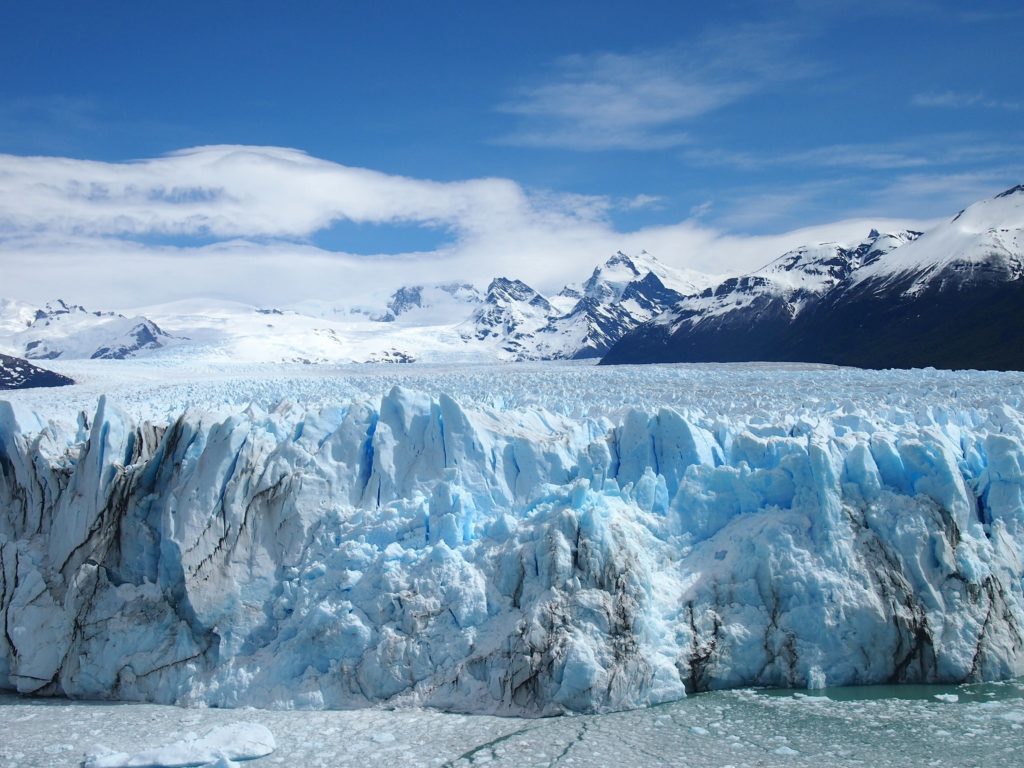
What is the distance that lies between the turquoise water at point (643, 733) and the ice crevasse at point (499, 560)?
0.40 m

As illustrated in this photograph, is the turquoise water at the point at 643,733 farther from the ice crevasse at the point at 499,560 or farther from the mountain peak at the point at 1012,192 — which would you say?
the mountain peak at the point at 1012,192

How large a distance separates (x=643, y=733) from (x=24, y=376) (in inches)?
1675

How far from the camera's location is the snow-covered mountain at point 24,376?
40.9m

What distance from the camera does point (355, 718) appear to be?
10.7 metres

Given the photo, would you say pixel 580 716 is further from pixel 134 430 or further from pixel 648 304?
pixel 648 304

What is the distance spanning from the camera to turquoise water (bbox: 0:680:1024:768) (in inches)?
367

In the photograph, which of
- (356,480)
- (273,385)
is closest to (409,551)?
(356,480)

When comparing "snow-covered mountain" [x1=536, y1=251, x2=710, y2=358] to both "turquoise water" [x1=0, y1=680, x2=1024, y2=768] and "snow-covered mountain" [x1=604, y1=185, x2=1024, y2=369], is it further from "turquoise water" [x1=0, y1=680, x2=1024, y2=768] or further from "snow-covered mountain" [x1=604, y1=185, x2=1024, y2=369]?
"turquoise water" [x1=0, y1=680, x2=1024, y2=768]

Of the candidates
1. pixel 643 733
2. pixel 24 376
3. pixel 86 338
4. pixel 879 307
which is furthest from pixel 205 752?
pixel 86 338

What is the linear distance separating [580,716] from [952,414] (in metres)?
8.74

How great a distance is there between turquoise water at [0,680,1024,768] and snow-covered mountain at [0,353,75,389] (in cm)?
3299

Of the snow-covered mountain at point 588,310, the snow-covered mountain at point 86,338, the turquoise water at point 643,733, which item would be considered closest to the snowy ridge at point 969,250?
the turquoise water at point 643,733

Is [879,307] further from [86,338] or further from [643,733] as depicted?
[86,338]

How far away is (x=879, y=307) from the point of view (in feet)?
217
